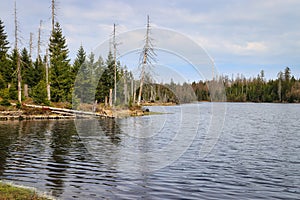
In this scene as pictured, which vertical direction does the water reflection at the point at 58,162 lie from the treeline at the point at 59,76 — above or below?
below

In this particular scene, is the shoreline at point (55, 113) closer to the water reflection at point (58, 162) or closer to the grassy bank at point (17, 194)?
the water reflection at point (58, 162)

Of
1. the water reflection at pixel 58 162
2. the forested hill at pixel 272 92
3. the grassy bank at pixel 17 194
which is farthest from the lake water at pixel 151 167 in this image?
the forested hill at pixel 272 92

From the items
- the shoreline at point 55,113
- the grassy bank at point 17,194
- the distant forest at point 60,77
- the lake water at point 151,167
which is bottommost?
the lake water at point 151,167

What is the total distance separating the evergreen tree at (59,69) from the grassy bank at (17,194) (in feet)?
134

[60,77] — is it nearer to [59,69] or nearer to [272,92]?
[59,69]

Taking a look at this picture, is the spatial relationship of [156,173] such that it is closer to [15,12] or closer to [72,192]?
[72,192]

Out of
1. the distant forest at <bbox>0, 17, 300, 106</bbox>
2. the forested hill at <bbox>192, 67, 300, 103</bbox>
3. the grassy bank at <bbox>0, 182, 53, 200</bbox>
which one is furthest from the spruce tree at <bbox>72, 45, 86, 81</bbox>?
the forested hill at <bbox>192, 67, 300, 103</bbox>

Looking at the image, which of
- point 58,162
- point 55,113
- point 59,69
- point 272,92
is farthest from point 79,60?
point 272,92

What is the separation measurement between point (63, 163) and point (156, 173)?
482 centimetres

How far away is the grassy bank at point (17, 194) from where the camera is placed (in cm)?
853

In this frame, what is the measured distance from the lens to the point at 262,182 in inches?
494

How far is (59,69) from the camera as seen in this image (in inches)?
1932

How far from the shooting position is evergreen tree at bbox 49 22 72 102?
49094 mm

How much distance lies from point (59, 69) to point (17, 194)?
42.3 m
